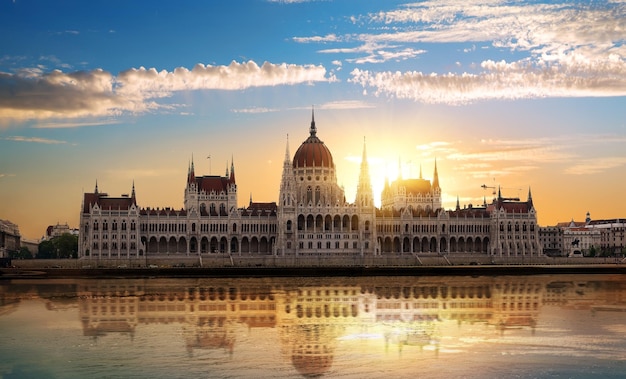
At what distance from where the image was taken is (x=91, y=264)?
122 metres

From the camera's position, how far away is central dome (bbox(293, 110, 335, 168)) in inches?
6531

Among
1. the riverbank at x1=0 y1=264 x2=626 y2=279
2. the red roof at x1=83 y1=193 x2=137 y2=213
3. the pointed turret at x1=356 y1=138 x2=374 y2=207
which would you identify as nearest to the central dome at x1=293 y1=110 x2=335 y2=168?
the pointed turret at x1=356 y1=138 x2=374 y2=207

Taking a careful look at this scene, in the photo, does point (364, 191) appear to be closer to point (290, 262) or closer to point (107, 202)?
point (290, 262)

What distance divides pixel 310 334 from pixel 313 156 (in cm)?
12449

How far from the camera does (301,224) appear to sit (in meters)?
154

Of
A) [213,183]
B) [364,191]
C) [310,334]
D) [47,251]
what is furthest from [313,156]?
[310,334]

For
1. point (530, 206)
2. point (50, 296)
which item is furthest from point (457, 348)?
point (530, 206)

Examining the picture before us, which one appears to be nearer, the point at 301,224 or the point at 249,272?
the point at 249,272

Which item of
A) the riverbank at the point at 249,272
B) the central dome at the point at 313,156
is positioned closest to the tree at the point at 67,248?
the central dome at the point at 313,156

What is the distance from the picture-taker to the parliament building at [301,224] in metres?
148

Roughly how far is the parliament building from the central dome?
7.6 inches

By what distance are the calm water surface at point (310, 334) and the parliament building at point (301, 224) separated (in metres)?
75.9

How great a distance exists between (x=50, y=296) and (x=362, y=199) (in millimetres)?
97679

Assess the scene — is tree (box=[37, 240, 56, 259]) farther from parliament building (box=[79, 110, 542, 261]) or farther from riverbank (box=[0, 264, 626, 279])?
riverbank (box=[0, 264, 626, 279])
